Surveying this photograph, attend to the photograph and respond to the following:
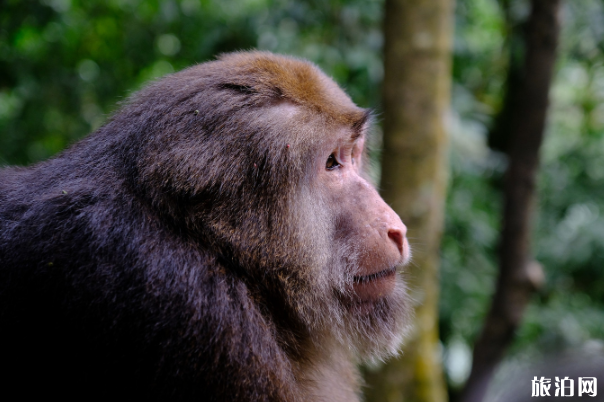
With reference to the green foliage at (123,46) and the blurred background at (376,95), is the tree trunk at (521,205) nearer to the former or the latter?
the blurred background at (376,95)

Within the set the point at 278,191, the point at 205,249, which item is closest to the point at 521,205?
the point at 278,191

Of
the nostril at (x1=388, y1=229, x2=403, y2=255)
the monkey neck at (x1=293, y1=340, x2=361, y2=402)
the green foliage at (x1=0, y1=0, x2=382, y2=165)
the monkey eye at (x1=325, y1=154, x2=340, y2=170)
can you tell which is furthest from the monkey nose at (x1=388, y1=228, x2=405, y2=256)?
the green foliage at (x1=0, y1=0, x2=382, y2=165)

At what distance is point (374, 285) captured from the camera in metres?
2.27

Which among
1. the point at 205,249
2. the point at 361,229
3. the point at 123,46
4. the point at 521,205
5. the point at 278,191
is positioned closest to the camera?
the point at 205,249

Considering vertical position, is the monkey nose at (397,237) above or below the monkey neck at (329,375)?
above

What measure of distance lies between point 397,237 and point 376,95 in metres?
2.74

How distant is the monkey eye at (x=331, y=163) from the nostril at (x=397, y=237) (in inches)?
13.8

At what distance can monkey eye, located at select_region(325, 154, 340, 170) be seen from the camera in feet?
7.52

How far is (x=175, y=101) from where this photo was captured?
2.10 meters

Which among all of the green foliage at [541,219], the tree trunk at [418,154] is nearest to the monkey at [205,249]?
the tree trunk at [418,154]

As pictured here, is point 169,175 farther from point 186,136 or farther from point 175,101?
point 175,101

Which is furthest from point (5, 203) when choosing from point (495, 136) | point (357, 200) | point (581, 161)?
point (495, 136)

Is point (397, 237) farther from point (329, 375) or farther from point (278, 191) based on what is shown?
point (329, 375)

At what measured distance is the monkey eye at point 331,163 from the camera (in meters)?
2.29
